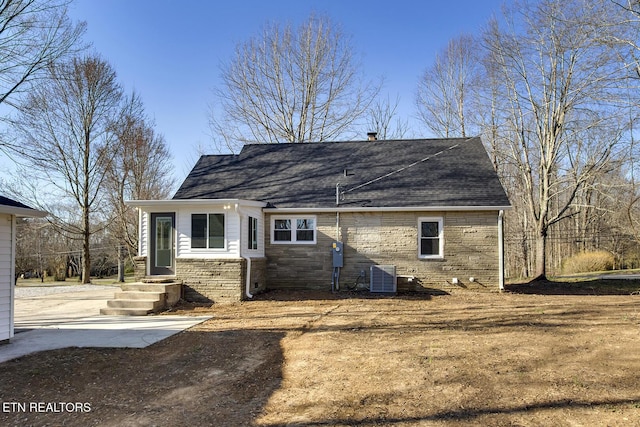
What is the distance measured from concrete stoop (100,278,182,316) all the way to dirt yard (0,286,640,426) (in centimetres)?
262

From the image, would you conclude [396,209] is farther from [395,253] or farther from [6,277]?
[6,277]

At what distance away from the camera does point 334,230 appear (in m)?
13.4

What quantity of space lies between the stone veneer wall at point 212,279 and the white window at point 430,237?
5.61 m

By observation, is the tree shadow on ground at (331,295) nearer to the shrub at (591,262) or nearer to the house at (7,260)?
the house at (7,260)

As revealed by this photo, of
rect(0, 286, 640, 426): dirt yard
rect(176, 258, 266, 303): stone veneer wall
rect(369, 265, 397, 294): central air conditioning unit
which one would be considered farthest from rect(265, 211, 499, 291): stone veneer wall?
rect(0, 286, 640, 426): dirt yard

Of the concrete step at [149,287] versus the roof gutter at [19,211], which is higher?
the roof gutter at [19,211]

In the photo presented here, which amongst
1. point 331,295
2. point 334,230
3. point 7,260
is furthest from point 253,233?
point 7,260

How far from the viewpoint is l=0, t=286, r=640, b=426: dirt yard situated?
13.4 ft

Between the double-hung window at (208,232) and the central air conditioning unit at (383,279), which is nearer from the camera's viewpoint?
the double-hung window at (208,232)

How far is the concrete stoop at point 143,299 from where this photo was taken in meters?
10.4

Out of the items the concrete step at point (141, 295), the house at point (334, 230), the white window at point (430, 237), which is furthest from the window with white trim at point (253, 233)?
the white window at point (430, 237)

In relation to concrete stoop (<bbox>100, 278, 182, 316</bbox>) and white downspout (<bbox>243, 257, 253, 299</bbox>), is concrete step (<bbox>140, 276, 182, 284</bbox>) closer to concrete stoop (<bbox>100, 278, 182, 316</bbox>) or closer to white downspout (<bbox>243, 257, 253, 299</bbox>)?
concrete stoop (<bbox>100, 278, 182, 316</bbox>)

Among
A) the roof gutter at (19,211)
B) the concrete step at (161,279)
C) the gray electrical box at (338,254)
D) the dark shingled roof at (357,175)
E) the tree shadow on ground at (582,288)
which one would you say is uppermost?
the dark shingled roof at (357,175)

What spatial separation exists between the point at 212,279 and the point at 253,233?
1994mm
